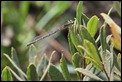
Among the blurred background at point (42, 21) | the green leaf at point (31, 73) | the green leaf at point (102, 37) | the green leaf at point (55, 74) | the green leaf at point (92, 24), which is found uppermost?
the blurred background at point (42, 21)

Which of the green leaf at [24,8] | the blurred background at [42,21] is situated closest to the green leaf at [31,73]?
the blurred background at [42,21]

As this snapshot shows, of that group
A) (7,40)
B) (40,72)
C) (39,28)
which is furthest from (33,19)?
(40,72)

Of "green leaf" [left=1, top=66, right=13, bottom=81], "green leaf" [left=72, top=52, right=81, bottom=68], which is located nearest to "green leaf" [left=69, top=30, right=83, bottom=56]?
"green leaf" [left=72, top=52, right=81, bottom=68]

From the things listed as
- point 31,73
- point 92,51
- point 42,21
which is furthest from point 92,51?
point 42,21

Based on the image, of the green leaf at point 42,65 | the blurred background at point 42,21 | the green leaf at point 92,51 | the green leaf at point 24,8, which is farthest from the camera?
the green leaf at point 24,8

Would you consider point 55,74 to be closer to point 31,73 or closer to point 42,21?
point 31,73

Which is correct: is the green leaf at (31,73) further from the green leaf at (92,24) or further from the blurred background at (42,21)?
the blurred background at (42,21)

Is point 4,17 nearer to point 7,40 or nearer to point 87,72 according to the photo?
point 7,40
